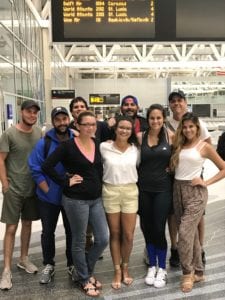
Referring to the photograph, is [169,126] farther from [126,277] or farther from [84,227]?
[126,277]

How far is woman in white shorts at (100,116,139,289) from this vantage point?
3.19 m

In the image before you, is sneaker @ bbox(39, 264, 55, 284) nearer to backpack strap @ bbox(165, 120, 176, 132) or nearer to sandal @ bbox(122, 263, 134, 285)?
sandal @ bbox(122, 263, 134, 285)

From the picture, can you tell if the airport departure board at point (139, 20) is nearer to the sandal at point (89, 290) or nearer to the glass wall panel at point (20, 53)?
the glass wall panel at point (20, 53)

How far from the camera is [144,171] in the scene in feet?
10.8

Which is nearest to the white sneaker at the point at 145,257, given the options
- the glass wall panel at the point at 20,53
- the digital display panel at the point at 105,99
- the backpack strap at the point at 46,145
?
the backpack strap at the point at 46,145

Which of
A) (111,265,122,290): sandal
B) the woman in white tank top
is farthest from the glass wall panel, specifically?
the woman in white tank top

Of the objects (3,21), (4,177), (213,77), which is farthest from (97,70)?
(4,177)

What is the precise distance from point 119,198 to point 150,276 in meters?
0.84

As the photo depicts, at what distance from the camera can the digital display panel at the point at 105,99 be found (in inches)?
1046

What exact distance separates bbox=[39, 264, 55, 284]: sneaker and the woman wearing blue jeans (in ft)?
1.40

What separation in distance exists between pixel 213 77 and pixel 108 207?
3637cm

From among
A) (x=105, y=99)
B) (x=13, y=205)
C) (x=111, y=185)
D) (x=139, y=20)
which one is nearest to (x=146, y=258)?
(x=111, y=185)

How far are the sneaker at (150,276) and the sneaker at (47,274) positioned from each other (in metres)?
0.90

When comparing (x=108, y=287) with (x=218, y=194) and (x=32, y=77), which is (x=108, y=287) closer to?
(x=218, y=194)
